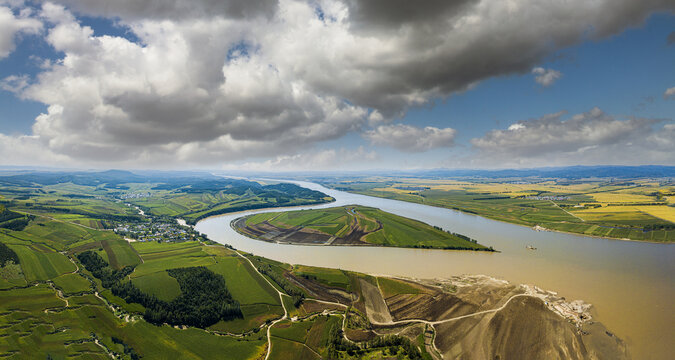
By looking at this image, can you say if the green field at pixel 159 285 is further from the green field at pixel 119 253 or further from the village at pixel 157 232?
the village at pixel 157 232

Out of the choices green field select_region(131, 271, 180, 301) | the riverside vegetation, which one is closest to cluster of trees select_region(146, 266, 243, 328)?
the riverside vegetation

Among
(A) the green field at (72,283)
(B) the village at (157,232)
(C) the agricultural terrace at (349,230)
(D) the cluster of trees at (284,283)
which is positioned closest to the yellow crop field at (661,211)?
(C) the agricultural terrace at (349,230)

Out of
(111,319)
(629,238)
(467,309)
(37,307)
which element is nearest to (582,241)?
(629,238)

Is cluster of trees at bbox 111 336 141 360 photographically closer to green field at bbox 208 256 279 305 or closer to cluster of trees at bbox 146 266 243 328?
cluster of trees at bbox 146 266 243 328

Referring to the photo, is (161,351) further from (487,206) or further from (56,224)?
(487,206)

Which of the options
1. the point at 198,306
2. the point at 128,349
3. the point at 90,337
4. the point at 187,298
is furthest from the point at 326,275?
the point at 90,337
